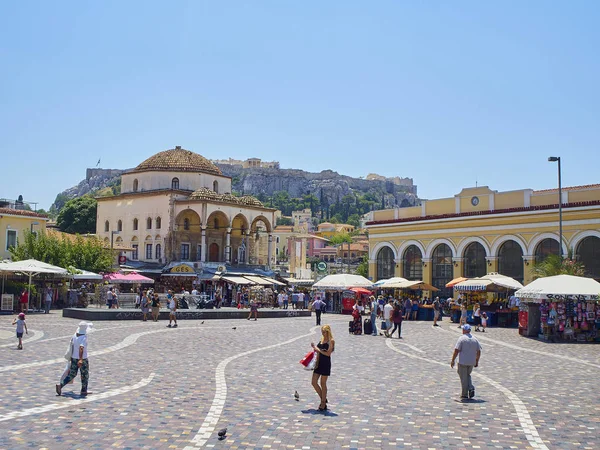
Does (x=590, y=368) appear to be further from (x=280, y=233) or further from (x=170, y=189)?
(x=280, y=233)

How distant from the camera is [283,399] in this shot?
12234 mm

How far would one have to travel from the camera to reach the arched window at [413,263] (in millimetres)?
49031

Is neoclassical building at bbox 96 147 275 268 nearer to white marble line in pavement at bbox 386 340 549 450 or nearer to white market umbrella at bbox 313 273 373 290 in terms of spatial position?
white market umbrella at bbox 313 273 373 290

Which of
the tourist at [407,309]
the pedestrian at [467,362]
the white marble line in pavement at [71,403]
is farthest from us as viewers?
the tourist at [407,309]

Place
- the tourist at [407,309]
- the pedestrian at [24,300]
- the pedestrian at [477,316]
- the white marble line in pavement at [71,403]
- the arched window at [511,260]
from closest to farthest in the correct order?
the white marble line in pavement at [71,403] → the pedestrian at [477,316] → the pedestrian at [24,300] → the tourist at [407,309] → the arched window at [511,260]

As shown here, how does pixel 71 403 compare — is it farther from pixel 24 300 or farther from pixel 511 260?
pixel 511 260

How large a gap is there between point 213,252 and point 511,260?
86.2 ft

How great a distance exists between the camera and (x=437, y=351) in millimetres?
20984

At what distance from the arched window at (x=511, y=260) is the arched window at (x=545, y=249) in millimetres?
1226

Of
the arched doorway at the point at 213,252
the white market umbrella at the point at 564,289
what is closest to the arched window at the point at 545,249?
the white market umbrella at the point at 564,289

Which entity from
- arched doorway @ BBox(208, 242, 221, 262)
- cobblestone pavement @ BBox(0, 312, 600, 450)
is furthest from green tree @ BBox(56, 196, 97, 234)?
cobblestone pavement @ BBox(0, 312, 600, 450)

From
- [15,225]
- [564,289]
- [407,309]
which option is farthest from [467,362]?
[15,225]

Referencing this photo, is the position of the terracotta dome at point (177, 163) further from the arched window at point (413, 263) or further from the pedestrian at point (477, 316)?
the pedestrian at point (477, 316)

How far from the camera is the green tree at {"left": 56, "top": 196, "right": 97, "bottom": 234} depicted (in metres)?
84.5
